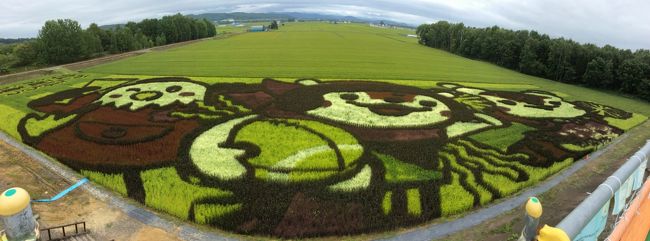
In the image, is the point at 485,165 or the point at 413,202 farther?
the point at 485,165

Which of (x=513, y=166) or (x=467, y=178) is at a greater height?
(x=513, y=166)

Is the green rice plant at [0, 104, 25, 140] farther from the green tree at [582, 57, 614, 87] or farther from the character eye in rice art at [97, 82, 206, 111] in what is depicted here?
the green tree at [582, 57, 614, 87]

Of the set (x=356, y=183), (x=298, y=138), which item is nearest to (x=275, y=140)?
(x=298, y=138)

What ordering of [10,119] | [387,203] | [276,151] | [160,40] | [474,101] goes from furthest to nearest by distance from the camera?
[160,40] < [474,101] < [10,119] < [276,151] < [387,203]

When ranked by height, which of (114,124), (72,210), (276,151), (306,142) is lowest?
(72,210)

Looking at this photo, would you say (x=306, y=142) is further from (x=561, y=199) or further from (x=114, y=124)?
(x=114, y=124)

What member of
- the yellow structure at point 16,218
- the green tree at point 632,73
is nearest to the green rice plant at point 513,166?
the yellow structure at point 16,218

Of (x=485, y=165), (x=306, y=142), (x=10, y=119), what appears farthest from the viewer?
(x=10, y=119)

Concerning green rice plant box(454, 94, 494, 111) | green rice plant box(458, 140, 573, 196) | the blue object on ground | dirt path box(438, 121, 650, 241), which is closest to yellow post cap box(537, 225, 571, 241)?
dirt path box(438, 121, 650, 241)
